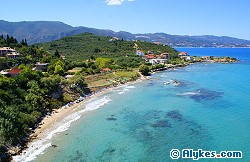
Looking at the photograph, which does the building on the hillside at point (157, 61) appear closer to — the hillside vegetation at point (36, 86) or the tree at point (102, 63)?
the hillside vegetation at point (36, 86)

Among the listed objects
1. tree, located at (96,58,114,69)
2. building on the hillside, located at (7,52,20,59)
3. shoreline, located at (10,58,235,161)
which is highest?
building on the hillside, located at (7,52,20,59)

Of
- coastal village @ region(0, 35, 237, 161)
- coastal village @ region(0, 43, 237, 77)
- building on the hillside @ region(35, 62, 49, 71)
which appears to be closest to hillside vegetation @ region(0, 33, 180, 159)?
coastal village @ region(0, 35, 237, 161)

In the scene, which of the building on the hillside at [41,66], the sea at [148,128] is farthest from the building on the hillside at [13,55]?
the sea at [148,128]

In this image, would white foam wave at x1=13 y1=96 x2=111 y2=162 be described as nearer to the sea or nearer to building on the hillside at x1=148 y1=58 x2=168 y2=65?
the sea

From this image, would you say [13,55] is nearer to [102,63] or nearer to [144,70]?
[102,63]

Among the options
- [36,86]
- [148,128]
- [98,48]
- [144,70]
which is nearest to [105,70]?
[144,70]

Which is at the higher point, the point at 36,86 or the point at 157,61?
the point at 36,86

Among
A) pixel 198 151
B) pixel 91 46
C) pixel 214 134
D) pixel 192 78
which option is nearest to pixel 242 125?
pixel 214 134

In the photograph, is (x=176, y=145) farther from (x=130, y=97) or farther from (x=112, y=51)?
(x=112, y=51)
